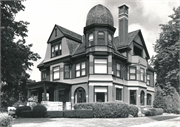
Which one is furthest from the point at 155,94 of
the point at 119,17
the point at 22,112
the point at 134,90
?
the point at 22,112

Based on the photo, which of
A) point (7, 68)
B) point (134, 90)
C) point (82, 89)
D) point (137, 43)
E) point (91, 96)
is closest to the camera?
point (7, 68)

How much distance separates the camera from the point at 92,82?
91.7ft

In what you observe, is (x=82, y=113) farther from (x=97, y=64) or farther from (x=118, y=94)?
(x=118, y=94)

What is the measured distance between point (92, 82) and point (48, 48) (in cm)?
1083

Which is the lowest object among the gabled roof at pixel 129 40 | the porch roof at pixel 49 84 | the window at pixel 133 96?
the window at pixel 133 96

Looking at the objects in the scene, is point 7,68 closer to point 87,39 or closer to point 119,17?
point 87,39

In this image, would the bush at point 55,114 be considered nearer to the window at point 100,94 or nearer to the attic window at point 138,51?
the window at point 100,94

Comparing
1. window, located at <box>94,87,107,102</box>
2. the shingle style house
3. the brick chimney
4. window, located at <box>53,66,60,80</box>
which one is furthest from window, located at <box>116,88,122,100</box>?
window, located at <box>53,66,60,80</box>

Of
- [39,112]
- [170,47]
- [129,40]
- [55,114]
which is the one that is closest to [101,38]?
[129,40]

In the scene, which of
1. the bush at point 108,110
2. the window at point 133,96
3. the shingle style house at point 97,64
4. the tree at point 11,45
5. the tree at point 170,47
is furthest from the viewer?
the tree at point 170,47

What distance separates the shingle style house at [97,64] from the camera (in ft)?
92.5

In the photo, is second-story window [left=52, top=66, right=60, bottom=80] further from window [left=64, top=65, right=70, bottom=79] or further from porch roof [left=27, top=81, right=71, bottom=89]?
porch roof [left=27, top=81, right=71, bottom=89]

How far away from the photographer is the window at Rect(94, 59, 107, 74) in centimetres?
2825

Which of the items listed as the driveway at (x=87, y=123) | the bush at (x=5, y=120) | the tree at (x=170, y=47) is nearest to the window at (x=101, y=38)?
the driveway at (x=87, y=123)
